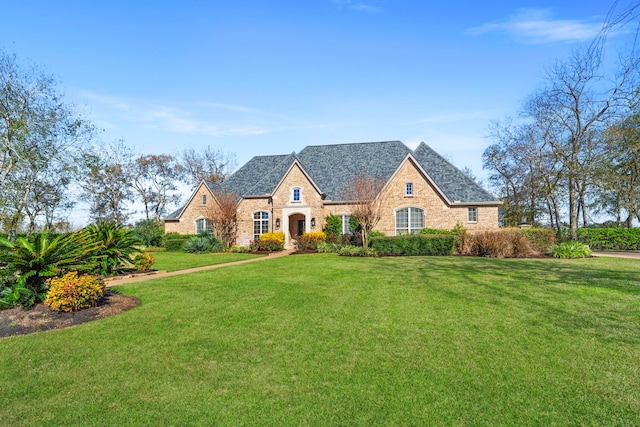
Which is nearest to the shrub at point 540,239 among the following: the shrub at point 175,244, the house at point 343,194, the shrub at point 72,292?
the house at point 343,194

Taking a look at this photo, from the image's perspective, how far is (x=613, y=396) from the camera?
158 inches

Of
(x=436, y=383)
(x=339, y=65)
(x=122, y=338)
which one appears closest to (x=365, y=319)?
(x=436, y=383)

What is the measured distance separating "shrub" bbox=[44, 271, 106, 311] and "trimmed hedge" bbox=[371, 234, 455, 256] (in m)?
15.4

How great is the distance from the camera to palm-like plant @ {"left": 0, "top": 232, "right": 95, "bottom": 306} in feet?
25.2

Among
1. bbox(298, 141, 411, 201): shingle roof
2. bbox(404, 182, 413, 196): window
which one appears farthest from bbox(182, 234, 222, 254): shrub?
bbox(404, 182, 413, 196): window

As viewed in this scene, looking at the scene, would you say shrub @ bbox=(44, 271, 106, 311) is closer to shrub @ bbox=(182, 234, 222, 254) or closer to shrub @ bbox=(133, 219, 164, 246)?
shrub @ bbox=(182, 234, 222, 254)

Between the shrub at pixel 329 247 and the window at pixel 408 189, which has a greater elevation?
the window at pixel 408 189

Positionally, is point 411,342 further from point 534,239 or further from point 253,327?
point 534,239

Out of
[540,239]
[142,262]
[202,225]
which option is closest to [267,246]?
[202,225]

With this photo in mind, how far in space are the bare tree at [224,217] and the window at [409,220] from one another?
514 inches

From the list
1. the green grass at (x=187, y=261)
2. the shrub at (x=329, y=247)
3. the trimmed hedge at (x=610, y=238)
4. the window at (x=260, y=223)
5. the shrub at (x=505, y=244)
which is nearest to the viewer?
the green grass at (x=187, y=261)

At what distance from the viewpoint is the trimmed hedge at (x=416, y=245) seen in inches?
775

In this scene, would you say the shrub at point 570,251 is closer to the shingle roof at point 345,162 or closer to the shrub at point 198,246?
the shingle roof at point 345,162

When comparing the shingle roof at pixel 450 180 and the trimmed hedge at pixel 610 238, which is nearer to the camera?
the trimmed hedge at pixel 610 238
